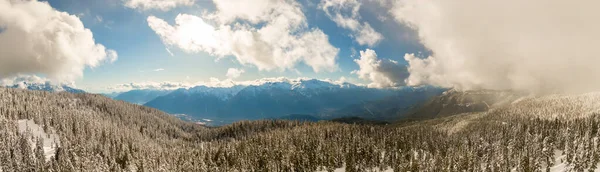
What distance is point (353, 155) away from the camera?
160500mm

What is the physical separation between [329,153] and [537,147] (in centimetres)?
8854

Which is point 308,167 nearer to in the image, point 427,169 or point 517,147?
point 427,169

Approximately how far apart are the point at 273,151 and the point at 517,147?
398ft

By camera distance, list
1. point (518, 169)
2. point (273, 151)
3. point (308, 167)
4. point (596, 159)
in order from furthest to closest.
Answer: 1. point (273, 151)
2. point (308, 167)
3. point (518, 169)
4. point (596, 159)

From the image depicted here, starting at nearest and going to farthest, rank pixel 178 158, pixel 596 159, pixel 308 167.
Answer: pixel 596 159 → pixel 308 167 → pixel 178 158

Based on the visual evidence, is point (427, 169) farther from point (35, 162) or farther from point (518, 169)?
point (35, 162)

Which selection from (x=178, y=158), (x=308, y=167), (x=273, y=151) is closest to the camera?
(x=308, y=167)

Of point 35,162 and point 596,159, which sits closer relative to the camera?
point 596,159

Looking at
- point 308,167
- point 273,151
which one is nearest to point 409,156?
point 308,167

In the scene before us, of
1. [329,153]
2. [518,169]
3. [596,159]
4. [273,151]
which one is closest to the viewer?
[596,159]

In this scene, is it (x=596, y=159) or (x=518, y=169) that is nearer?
(x=596, y=159)

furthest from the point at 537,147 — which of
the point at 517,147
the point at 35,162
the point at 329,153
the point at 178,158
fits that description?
the point at 35,162

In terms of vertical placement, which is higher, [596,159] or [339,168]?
[596,159]

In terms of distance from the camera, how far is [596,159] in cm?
10781
